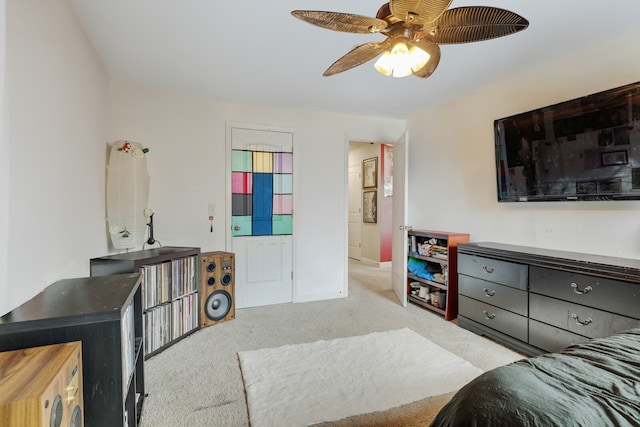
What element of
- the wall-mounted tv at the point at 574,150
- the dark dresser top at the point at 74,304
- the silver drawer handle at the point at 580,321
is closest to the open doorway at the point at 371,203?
the wall-mounted tv at the point at 574,150

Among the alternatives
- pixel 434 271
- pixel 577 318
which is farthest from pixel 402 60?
pixel 434 271

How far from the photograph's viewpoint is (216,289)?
318cm

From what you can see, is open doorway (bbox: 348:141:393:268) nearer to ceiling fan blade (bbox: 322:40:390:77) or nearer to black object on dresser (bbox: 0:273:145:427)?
ceiling fan blade (bbox: 322:40:390:77)

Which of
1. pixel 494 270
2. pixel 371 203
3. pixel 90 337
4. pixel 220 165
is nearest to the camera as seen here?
pixel 90 337

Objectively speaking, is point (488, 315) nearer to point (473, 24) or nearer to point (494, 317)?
point (494, 317)

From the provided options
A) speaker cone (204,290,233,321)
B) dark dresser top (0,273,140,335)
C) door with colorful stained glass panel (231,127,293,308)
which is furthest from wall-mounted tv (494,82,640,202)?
dark dresser top (0,273,140,335)

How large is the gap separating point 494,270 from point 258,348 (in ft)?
6.97

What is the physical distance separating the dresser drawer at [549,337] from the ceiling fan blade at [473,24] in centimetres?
203

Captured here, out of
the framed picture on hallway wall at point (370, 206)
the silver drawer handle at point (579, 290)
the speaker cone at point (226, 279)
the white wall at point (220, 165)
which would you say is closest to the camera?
the silver drawer handle at point (579, 290)

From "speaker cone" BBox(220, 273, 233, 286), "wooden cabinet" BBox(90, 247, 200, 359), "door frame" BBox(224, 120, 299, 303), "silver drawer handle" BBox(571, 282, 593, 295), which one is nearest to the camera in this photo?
"silver drawer handle" BBox(571, 282, 593, 295)

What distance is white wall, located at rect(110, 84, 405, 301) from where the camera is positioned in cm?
333

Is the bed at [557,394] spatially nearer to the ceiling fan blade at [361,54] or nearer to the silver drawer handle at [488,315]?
the ceiling fan blade at [361,54]

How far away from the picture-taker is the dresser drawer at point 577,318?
77.8 inches

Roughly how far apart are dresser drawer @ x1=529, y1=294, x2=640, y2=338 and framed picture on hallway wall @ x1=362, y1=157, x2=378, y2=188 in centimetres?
427
